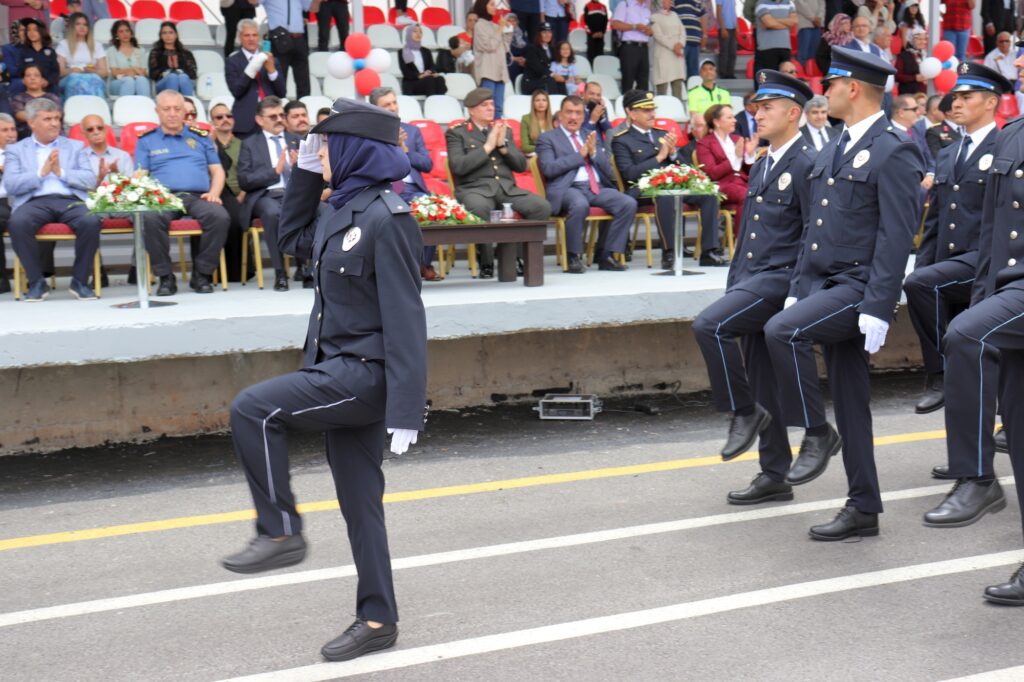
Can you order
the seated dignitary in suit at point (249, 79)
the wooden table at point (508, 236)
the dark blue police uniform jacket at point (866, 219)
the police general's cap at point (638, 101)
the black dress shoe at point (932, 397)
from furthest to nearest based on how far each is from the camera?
1. the police general's cap at point (638, 101)
2. the seated dignitary in suit at point (249, 79)
3. the wooden table at point (508, 236)
4. the black dress shoe at point (932, 397)
5. the dark blue police uniform jacket at point (866, 219)

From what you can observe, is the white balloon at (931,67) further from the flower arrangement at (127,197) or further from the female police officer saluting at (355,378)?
the female police officer saluting at (355,378)

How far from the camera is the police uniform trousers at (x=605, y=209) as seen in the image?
10.5 m

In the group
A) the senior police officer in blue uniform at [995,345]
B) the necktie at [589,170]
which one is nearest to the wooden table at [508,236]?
the necktie at [589,170]

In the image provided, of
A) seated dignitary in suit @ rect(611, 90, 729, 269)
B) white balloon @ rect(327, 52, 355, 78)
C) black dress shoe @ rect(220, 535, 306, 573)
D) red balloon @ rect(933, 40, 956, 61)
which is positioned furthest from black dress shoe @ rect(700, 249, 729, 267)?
black dress shoe @ rect(220, 535, 306, 573)

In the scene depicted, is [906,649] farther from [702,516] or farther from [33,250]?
[33,250]

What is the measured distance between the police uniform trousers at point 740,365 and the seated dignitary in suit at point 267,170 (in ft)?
14.6

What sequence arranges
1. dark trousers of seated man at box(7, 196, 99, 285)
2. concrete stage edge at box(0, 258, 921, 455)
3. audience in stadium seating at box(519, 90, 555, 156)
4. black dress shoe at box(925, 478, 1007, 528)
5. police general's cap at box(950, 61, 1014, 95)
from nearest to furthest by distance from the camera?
black dress shoe at box(925, 478, 1007, 528), police general's cap at box(950, 61, 1014, 95), concrete stage edge at box(0, 258, 921, 455), dark trousers of seated man at box(7, 196, 99, 285), audience in stadium seating at box(519, 90, 555, 156)

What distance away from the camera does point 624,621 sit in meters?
4.38

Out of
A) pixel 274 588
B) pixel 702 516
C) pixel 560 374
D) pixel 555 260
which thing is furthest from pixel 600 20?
pixel 274 588

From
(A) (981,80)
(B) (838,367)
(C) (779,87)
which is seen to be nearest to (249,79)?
(C) (779,87)

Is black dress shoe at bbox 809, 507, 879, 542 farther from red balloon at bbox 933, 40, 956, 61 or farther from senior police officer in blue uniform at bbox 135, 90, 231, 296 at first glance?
red balloon at bbox 933, 40, 956, 61

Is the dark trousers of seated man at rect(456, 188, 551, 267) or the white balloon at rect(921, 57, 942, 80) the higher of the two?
the white balloon at rect(921, 57, 942, 80)

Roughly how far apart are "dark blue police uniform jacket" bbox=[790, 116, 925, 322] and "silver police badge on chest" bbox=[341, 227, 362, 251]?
94.7 inches

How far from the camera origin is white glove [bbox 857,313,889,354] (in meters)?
5.14
